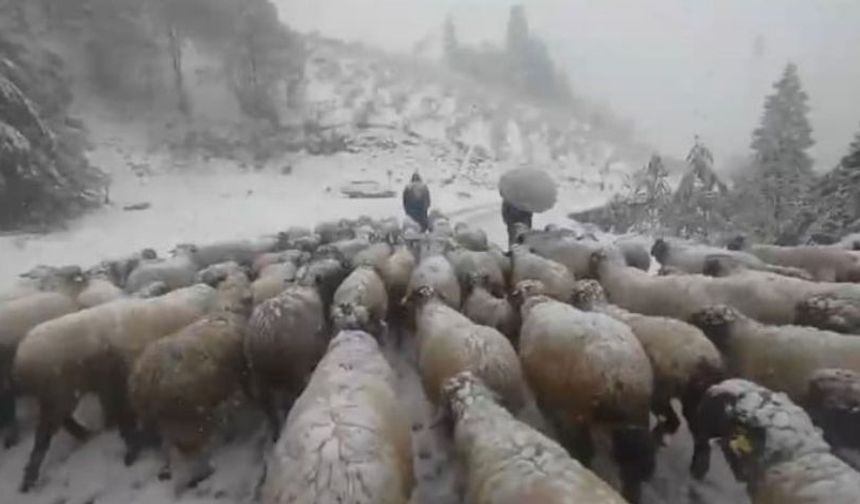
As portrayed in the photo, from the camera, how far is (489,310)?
8.09 m

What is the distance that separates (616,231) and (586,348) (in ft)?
70.2

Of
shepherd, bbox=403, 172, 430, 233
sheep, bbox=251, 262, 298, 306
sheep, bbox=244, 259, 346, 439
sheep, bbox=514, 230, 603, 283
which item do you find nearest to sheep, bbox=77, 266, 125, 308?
sheep, bbox=251, 262, 298, 306

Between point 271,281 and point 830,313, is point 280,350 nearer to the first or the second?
point 271,281

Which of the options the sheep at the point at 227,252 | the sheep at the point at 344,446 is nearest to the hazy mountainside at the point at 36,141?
the sheep at the point at 227,252

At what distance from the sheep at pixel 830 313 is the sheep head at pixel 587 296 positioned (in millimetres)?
2028

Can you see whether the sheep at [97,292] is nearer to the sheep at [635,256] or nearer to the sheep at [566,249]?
the sheep at [566,249]

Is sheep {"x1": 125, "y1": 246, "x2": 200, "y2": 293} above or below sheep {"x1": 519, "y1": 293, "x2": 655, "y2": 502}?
below

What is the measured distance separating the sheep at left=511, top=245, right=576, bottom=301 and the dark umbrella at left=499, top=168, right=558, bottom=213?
17.1 ft

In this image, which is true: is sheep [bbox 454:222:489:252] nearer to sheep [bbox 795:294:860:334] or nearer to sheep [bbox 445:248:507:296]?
sheep [bbox 445:248:507:296]

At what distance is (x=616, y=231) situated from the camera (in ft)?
85.8

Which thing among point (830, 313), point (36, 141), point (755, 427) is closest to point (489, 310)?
point (830, 313)

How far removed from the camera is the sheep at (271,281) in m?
9.09

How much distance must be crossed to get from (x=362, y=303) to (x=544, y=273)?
3075mm

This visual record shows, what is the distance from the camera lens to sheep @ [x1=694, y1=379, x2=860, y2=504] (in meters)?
3.82
